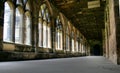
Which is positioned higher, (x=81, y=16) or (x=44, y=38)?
(x=81, y=16)

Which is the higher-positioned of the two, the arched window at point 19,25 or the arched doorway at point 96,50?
the arched window at point 19,25

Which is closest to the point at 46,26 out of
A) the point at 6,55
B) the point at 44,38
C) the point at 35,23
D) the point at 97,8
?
the point at 44,38

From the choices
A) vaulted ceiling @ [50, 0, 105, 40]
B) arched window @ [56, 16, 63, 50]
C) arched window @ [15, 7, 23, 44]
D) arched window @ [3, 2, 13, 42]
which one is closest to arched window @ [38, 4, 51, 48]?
vaulted ceiling @ [50, 0, 105, 40]

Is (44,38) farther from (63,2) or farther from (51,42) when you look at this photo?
(63,2)

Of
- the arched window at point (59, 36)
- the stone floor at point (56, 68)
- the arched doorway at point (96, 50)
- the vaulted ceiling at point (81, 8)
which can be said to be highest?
the vaulted ceiling at point (81, 8)

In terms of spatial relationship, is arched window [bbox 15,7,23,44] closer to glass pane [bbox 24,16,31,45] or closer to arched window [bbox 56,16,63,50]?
glass pane [bbox 24,16,31,45]

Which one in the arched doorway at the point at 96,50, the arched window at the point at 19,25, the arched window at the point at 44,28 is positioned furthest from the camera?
the arched doorway at the point at 96,50

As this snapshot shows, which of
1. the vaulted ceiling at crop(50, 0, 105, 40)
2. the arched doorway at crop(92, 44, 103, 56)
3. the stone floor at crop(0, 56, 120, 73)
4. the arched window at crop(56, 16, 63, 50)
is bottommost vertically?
the arched doorway at crop(92, 44, 103, 56)

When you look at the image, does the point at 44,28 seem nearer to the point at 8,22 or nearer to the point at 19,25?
the point at 19,25

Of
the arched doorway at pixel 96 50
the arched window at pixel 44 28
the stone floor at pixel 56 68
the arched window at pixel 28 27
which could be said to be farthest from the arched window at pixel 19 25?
the arched doorway at pixel 96 50

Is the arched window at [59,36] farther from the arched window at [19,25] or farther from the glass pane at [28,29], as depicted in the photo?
the arched window at [19,25]

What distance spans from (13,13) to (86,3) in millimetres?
8400

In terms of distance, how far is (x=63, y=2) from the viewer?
18.0 meters

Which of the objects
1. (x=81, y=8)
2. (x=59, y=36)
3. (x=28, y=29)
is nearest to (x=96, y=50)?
(x=59, y=36)
